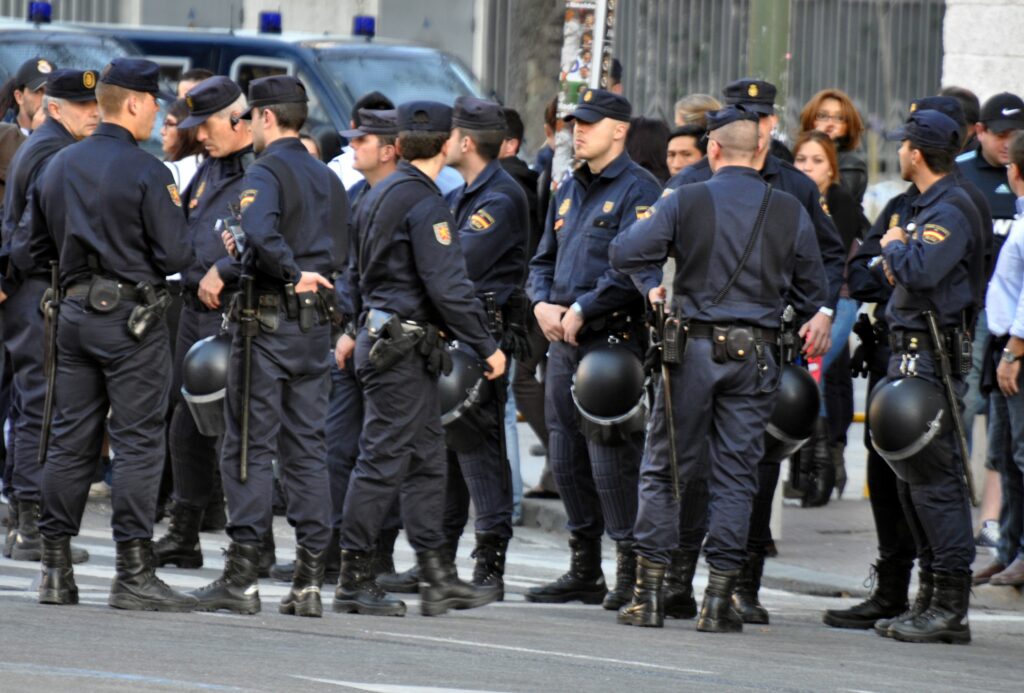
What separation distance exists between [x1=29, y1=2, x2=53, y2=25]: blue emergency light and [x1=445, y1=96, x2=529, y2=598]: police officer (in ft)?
26.8

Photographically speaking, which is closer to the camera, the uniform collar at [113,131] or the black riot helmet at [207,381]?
the uniform collar at [113,131]

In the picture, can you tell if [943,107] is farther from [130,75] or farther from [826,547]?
[130,75]

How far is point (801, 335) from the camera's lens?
30.6 feet

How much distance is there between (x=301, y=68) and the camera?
17234 millimetres

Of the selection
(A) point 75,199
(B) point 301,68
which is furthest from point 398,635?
(B) point 301,68

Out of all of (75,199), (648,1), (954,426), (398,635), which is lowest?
(398,635)

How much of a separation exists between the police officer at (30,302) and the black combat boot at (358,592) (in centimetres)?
175

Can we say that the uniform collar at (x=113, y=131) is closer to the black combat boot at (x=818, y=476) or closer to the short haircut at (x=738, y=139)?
the short haircut at (x=738, y=139)

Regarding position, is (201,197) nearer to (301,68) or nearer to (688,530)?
(688,530)

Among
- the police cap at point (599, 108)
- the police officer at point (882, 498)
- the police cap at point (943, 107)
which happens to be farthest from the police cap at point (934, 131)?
the police cap at point (599, 108)

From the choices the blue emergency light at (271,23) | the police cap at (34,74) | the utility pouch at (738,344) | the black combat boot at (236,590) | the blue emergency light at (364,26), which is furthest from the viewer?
the blue emergency light at (364,26)

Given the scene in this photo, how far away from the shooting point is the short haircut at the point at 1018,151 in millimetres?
9422

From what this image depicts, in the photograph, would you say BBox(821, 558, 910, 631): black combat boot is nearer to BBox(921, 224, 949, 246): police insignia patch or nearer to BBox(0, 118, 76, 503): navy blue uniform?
BBox(921, 224, 949, 246): police insignia patch

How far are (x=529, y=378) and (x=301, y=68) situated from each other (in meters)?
6.31
